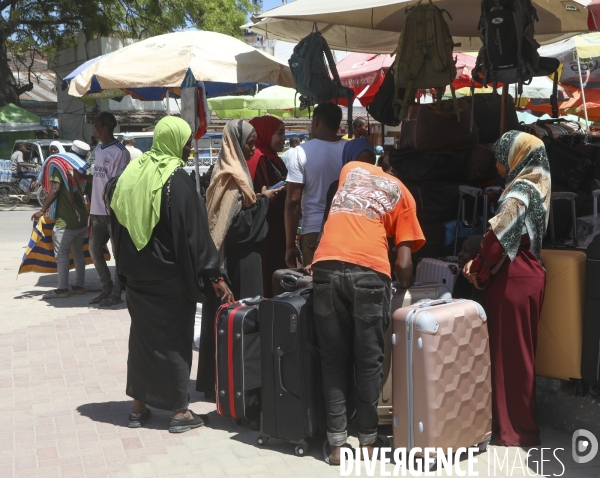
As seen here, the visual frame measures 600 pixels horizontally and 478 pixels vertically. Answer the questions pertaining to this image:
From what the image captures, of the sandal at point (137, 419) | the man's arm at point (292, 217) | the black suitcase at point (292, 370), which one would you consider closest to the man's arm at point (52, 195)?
the man's arm at point (292, 217)

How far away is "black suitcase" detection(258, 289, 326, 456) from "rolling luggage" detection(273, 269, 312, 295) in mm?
256

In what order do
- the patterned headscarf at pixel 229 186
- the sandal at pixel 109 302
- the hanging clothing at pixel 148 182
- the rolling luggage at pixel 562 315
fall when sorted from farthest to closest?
1. the sandal at pixel 109 302
2. the patterned headscarf at pixel 229 186
3. the hanging clothing at pixel 148 182
4. the rolling luggage at pixel 562 315

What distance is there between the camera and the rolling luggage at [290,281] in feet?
15.4

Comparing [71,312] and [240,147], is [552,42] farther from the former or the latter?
[71,312]

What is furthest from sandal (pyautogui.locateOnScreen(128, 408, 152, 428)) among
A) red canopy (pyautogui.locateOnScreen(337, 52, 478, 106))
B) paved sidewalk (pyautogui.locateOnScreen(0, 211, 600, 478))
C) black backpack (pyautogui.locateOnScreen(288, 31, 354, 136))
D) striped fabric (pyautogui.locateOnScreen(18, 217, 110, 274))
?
red canopy (pyautogui.locateOnScreen(337, 52, 478, 106))

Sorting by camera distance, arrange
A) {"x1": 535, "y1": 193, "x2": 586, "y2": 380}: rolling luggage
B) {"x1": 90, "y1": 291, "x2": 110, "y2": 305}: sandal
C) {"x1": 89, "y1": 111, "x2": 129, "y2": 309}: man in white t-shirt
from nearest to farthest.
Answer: {"x1": 535, "y1": 193, "x2": 586, "y2": 380}: rolling luggage
{"x1": 89, "y1": 111, "x2": 129, "y2": 309}: man in white t-shirt
{"x1": 90, "y1": 291, "x2": 110, "y2": 305}: sandal

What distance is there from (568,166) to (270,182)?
7.30 feet

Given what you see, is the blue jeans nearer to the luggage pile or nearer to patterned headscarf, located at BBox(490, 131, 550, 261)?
the luggage pile

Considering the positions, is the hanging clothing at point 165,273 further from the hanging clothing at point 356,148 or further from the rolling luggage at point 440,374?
the rolling luggage at point 440,374

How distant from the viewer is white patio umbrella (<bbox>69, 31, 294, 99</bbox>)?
292 inches

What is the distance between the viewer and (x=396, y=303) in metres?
4.45

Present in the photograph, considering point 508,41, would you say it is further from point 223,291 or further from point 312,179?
point 223,291

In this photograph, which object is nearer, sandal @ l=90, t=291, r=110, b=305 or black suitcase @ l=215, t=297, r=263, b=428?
black suitcase @ l=215, t=297, r=263, b=428

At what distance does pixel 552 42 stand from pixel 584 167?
304cm
